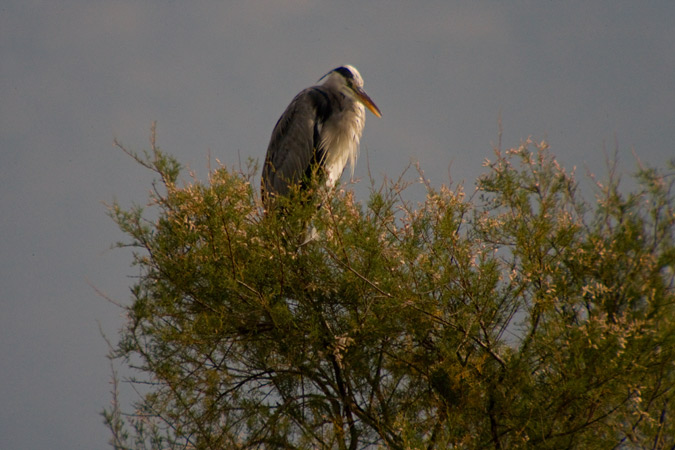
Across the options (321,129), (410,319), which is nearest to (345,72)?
(321,129)

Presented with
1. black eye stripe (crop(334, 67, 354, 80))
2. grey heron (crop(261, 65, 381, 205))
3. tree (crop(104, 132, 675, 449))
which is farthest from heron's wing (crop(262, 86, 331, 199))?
tree (crop(104, 132, 675, 449))

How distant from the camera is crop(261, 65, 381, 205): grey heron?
5484 mm

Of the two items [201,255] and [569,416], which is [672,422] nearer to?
[569,416]

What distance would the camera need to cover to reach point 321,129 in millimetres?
5570

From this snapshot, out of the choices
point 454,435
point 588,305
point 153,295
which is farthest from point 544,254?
point 153,295

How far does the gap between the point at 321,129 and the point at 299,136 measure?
203 millimetres

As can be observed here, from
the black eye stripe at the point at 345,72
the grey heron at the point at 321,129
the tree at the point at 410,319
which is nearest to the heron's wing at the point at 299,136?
the grey heron at the point at 321,129

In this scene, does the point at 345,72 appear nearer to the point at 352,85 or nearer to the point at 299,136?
the point at 352,85

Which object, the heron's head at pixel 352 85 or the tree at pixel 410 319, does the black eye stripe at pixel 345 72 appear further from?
the tree at pixel 410 319

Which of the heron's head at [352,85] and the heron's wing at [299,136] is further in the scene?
the heron's head at [352,85]

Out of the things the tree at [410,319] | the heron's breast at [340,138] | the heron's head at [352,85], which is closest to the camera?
the tree at [410,319]

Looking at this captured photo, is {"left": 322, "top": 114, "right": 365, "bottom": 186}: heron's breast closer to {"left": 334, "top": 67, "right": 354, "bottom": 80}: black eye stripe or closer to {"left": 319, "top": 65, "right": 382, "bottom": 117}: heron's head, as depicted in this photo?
{"left": 319, "top": 65, "right": 382, "bottom": 117}: heron's head

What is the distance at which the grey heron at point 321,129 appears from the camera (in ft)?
18.0

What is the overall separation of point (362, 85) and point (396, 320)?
323cm
